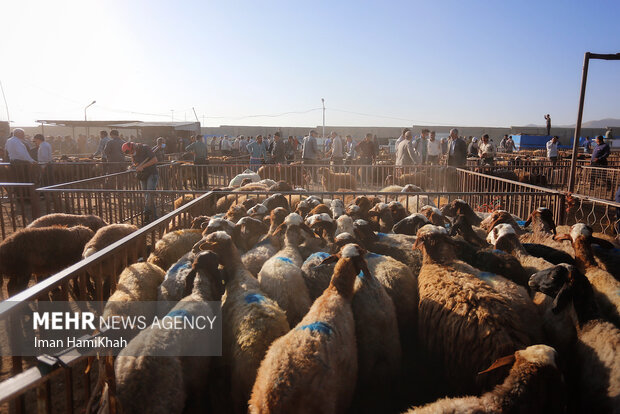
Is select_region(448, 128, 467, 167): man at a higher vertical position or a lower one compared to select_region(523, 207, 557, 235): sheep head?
higher

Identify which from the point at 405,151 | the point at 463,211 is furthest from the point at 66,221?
the point at 405,151

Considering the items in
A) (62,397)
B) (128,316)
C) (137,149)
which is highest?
(137,149)

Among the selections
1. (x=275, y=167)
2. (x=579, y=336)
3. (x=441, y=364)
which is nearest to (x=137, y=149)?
(x=275, y=167)

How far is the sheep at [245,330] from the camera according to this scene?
2.82 m

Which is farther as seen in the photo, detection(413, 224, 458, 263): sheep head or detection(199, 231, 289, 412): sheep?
detection(413, 224, 458, 263): sheep head

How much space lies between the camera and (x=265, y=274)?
158 inches

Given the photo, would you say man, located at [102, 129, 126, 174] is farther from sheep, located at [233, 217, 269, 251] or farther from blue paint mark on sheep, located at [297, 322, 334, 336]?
blue paint mark on sheep, located at [297, 322, 334, 336]

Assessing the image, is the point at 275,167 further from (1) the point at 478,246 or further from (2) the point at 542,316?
(2) the point at 542,316

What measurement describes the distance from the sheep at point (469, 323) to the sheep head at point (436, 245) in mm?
310

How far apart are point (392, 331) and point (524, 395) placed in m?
1.15

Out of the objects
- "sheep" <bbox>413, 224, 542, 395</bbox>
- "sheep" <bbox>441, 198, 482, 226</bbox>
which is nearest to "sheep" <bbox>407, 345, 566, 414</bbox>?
"sheep" <bbox>413, 224, 542, 395</bbox>

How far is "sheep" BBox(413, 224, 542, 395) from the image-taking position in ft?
9.45

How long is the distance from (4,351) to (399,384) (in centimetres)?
417

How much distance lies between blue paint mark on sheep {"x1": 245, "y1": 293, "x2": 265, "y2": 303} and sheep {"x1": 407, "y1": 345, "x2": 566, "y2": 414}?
1.51 m
